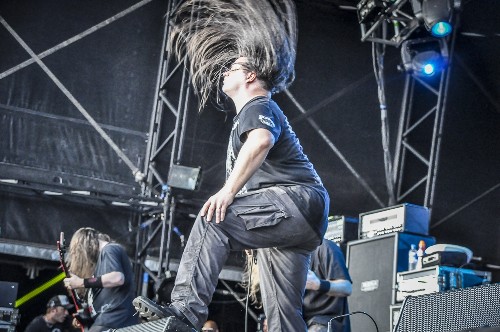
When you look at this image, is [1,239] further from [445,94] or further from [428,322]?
[428,322]

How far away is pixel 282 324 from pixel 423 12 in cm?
565

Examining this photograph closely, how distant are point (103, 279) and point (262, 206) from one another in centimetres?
324

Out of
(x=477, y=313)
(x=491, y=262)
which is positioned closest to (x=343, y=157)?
(x=491, y=262)

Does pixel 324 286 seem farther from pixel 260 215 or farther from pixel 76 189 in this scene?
pixel 76 189

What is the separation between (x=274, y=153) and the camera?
3.74 metres

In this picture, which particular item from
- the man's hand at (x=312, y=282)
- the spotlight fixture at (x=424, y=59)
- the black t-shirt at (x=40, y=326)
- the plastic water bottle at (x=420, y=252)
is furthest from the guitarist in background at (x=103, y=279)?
the spotlight fixture at (x=424, y=59)

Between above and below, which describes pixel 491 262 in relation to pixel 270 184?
above

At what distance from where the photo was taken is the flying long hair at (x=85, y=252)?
6.93m

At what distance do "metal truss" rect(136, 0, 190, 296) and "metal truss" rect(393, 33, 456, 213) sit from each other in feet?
9.36

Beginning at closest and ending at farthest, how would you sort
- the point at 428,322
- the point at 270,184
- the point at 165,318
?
the point at 165,318
the point at 428,322
the point at 270,184

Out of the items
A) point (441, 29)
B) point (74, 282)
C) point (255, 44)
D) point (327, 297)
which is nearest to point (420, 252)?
point (441, 29)

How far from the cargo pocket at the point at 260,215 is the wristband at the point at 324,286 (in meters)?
1.76

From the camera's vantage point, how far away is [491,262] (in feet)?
32.0

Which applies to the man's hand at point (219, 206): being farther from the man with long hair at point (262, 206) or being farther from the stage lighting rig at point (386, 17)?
the stage lighting rig at point (386, 17)
